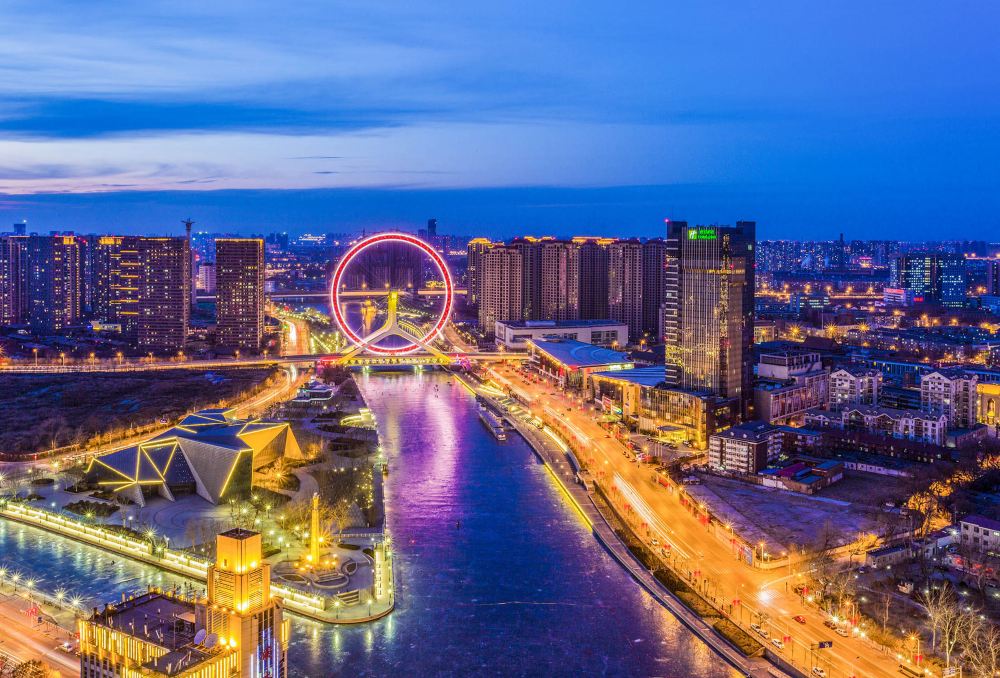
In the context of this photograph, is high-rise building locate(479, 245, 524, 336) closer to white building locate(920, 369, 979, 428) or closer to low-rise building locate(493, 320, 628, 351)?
low-rise building locate(493, 320, 628, 351)

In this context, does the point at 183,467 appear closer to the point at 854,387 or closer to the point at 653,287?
the point at 854,387

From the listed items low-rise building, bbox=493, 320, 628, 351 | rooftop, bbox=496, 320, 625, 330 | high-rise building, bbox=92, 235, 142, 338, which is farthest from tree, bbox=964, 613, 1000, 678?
high-rise building, bbox=92, 235, 142, 338

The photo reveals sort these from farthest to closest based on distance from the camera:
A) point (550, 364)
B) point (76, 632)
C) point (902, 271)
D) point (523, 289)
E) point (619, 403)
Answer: point (902, 271) → point (523, 289) → point (550, 364) → point (619, 403) → point (76, 632)

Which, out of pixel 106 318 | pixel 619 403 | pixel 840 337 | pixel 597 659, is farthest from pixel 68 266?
pixel 597 659

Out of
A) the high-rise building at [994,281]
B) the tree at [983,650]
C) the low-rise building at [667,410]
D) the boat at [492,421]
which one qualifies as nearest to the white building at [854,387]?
the low-rise building at [667,410]

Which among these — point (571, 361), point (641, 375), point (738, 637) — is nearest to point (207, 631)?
point (738, 637)

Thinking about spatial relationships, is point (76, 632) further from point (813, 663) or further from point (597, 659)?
point (813, 663)
